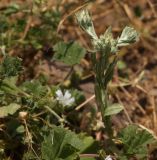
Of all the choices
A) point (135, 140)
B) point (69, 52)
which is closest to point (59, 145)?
point (135, 140)

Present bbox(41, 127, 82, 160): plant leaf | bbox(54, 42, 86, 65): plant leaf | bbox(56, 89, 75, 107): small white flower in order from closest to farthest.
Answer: bbox(41, 127, 82, 160): plant leaf < bbox(56, 89, 75, 107): small white flower < bbox(54, 42, 86, 65): plant leaf

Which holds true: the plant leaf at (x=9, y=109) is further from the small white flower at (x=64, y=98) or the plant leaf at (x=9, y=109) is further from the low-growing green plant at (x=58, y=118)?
the small white flower at (x=64, y=98)

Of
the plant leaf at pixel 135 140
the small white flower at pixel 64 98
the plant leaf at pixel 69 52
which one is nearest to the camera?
the plant leaf at pixel 135 140

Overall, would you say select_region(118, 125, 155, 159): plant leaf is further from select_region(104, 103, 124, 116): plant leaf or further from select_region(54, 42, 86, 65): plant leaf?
select_region(54, 42, 86, 65): plant leaf

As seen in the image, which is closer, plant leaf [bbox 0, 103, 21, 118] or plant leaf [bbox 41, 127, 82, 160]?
plant leaf [bbox 41, 127, 82, 160]

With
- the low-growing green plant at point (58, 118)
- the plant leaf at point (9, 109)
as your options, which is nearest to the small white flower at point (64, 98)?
the low-growing green plant at point (58, 118)

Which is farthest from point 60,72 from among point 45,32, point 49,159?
point 49,159

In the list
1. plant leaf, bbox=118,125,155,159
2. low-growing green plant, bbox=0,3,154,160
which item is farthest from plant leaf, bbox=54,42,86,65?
plant leaf, bbox=118,125,155,159

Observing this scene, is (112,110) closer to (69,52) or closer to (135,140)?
(135,140)

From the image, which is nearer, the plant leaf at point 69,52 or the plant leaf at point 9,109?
the plant leaf at point 9,109
